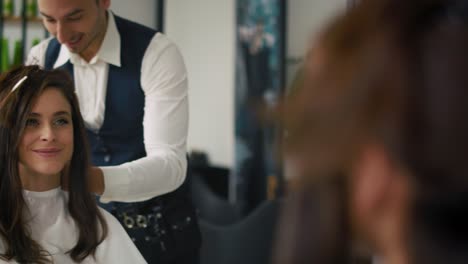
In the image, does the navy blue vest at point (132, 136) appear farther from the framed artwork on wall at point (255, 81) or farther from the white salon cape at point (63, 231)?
the framed artwork on wall at point (255, 81)

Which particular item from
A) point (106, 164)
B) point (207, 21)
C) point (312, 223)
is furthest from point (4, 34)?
point (312, 223)

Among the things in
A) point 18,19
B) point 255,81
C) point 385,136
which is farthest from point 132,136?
point 18,19

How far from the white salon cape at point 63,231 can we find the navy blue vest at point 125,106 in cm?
20

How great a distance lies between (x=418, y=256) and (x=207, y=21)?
4.83 m

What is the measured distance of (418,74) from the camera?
0.45 metres

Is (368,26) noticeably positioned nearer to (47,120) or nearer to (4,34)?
(47,120)

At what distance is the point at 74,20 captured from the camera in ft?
6.78

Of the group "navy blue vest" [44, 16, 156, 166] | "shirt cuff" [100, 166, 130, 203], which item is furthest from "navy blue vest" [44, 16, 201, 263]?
"shirt cuff" [100, 166, 130, 203]

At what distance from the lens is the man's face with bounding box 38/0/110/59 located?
6.72ft

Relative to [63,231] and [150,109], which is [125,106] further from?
[63,231]

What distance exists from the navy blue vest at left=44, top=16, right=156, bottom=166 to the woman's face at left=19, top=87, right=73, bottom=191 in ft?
0.47

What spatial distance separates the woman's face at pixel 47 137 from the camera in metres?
2.05

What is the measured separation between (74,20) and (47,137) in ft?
1.17

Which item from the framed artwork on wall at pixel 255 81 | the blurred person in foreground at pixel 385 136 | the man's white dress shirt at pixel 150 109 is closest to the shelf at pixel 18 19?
the framed artwork on wall at pixel 255 81
